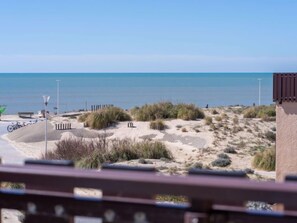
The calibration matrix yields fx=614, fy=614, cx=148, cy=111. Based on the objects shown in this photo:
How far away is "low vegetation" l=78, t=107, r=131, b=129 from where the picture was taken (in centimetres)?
3981

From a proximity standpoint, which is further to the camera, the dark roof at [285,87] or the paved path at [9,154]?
the paved path at [9,154]

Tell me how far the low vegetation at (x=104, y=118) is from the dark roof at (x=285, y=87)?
2030 centimetres

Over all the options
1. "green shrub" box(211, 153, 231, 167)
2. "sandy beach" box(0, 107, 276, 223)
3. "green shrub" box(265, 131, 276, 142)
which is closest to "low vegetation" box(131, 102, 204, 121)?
"sandy beach" box(0, 107, 276, 223)

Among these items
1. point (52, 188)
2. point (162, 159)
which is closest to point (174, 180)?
point (52, 188)

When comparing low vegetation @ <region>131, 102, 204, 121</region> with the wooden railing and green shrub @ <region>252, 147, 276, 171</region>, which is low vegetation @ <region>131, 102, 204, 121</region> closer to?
green shrub @ <region>252, 147, 276, 171</region>

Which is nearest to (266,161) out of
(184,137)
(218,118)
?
(184,137)

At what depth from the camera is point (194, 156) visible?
30.7 m

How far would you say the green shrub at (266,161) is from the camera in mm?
25997

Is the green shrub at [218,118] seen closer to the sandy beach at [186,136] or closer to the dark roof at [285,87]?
the sandy beach at [186,136]

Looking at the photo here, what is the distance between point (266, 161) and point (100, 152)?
286 inches

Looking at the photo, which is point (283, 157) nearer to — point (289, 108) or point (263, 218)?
point (289, 108)

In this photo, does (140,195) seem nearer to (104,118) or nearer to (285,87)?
(285,87)

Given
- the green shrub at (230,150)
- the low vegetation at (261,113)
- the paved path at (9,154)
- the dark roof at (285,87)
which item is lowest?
the paved path at (9,154)

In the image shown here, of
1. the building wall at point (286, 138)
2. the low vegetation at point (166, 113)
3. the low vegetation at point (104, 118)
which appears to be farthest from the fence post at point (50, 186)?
the low vegetation at point (166, 113)
